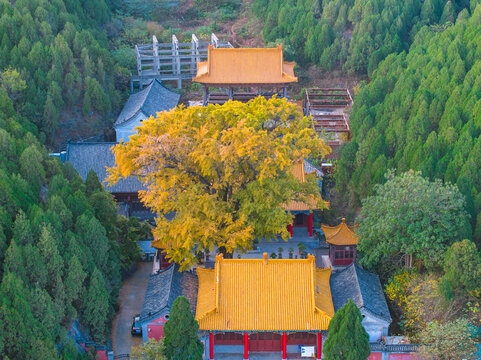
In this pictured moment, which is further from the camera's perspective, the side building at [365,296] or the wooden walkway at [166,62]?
the wooden walkway at [166,62]

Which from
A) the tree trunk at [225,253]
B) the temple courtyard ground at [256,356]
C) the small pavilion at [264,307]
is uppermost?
the small pavilion at [264,307]

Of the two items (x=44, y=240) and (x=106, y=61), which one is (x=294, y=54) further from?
(x=44, y=240)

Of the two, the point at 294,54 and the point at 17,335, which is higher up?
the point at 17,335

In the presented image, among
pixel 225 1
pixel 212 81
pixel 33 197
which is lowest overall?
pixel 225 1

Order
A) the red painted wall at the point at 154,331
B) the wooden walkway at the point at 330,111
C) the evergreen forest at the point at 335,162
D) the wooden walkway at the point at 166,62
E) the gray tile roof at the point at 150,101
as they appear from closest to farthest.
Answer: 1. the evergreen forest at the point at 335,162
2. the red painted wall at the point at 154,331
3. the wooden walkway at the point at 330,111
4. the gray tile roof at the point at 150,101
5. the wooden walkway at the point at 166,62

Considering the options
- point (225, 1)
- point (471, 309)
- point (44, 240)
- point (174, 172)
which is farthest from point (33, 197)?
point (225, 1)

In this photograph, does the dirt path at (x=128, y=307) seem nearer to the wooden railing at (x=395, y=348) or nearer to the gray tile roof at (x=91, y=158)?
the gray tile roof at (x=91, y=158)

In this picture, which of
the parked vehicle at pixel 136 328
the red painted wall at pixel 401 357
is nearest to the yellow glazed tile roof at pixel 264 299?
the parked vehicle at pixel 136 328

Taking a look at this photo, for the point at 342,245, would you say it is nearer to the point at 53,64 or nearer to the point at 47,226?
the point at 47,226
